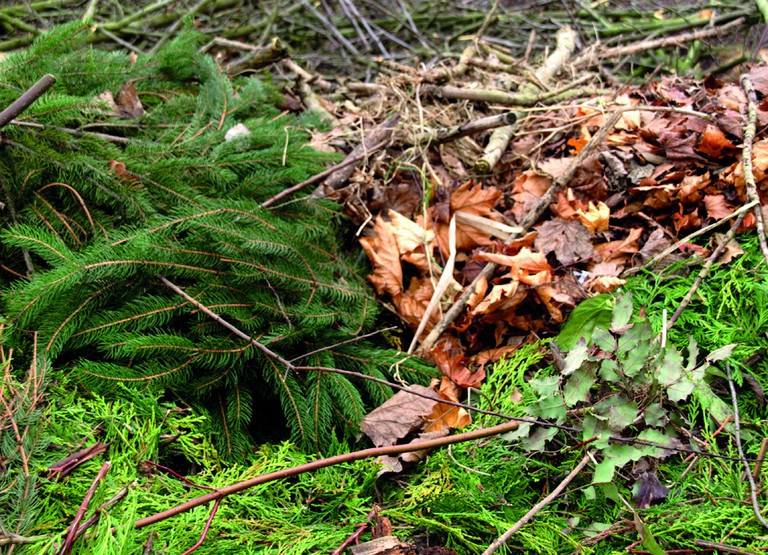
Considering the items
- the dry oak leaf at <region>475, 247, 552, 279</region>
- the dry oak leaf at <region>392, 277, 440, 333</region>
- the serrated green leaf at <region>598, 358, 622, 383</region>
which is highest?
the serrated green leaf at <region>598, 358, 622, 383</region>

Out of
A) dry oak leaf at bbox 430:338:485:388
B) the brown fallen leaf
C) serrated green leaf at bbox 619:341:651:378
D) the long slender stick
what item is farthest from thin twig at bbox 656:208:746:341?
the brown fallen leaf

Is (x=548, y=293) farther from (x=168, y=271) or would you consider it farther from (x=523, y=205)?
(x=168, y=271)

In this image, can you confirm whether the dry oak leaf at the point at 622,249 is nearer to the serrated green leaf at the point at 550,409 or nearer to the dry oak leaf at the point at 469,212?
the dry oak leaf at the point at 469,212

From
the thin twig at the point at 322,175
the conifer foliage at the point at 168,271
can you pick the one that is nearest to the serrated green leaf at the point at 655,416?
the conifer foliage at the point at 168,271

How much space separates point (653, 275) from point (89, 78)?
2413 millimetres

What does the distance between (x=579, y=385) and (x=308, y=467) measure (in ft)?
2.41

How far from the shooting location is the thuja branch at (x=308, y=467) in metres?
1.13

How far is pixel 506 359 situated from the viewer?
1842mm

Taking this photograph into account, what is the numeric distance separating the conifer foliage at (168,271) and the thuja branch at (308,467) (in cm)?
36

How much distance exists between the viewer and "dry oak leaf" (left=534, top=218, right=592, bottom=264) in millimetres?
1964

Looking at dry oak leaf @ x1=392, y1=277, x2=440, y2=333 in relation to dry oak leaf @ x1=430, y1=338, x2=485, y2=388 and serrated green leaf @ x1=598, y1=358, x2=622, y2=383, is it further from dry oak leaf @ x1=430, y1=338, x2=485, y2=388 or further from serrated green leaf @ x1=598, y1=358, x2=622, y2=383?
serrated green leaf @ x1=598, y1=358, x2=622, y2=383

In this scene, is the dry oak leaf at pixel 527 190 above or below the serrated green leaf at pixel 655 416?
above

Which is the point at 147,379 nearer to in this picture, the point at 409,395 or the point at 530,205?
the point at 409,395

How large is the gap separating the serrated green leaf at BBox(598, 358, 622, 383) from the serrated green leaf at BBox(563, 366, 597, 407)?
4 centimetres
